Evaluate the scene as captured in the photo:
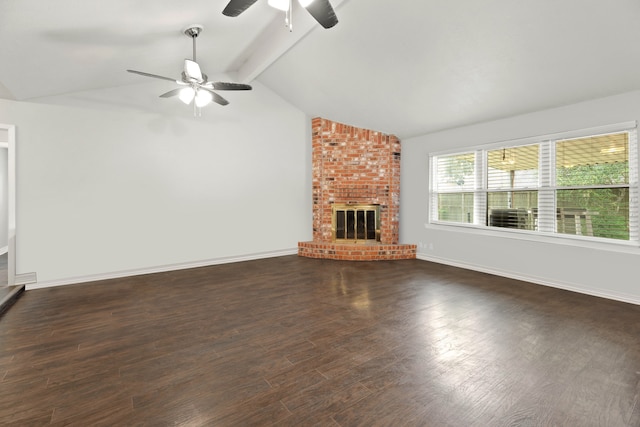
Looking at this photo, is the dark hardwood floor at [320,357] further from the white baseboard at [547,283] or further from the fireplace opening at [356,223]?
the fireplace opening at [356,223]

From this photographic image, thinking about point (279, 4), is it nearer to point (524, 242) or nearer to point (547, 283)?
point (524, 242)

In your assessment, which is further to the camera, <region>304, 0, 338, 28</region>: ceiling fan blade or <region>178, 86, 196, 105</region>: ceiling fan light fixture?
<region>178, 86, 196, 105</region>: ceiling fan light fixture

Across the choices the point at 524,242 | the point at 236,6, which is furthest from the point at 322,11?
the point at 524,242

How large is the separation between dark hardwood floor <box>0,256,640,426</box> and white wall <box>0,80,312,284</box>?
752 millimetres

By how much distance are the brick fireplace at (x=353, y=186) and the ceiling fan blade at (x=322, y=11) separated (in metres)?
3.74

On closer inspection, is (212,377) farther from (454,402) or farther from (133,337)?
(454,402)

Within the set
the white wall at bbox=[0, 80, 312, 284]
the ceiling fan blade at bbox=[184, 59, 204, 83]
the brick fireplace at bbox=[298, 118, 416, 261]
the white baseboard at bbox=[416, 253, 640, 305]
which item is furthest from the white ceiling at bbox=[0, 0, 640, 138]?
the white baseboard at bbox=[416, 253, 640, 305]

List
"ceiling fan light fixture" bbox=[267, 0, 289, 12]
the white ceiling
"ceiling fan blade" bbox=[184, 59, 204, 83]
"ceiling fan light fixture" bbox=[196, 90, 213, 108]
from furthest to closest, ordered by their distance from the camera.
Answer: "ceiling fan light fixture" bbox=[196, 90, 213, 108], "ceiling fan blade" bbox=[184, 59, 204, 83], the white ceiling, "ceiling fan light fixture" bbox=[267, 0, 289, 12]

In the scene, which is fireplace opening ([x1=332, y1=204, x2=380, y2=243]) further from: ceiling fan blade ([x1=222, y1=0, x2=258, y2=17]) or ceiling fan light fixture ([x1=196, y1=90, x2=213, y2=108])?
ceiling fan blade ([x1=222, y1=0, x2=258, y2=17])

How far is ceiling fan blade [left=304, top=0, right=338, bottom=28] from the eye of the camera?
7.35 feet

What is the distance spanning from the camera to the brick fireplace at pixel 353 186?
242 inches

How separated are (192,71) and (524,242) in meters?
4.75

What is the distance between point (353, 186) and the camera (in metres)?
6.24

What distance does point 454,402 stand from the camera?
70.9 inches
